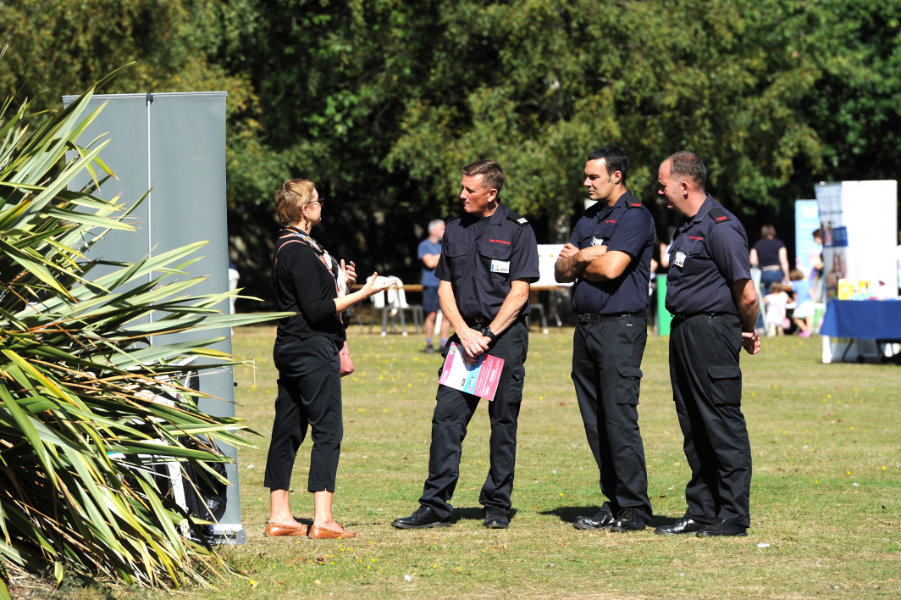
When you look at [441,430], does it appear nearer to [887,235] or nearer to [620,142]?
[887,235]

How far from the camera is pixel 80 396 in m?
5.31

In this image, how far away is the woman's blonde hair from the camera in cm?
685

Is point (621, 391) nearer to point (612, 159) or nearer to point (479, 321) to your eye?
point (479, 321)

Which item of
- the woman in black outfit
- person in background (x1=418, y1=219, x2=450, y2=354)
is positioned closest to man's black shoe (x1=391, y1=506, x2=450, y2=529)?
the woman in black outfit

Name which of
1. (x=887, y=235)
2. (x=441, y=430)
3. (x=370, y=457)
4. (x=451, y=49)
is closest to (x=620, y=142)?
(x=451, y=49)

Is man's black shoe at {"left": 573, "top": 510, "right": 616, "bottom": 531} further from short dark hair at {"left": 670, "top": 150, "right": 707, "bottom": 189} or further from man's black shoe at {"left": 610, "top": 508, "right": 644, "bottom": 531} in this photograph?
short dark hair at {"left": 670, "top": 150, "right": 707, "bottom": 189}

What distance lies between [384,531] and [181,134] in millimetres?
2452

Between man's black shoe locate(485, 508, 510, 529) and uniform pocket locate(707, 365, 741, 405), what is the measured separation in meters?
1.38

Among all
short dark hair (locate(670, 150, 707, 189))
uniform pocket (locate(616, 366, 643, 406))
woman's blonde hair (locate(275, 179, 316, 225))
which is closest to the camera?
woman's blonde hair (locate(275, 179, 316, 225))

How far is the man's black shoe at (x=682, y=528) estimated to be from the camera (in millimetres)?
7031

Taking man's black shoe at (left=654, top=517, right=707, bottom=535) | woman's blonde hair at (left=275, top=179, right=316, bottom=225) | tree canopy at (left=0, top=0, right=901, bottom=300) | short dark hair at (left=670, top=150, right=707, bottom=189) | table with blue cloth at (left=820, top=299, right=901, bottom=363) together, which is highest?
tree canopy at (left=0, top=0, right=901, bottom=300)

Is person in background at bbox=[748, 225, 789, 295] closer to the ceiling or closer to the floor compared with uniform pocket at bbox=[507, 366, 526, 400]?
closer to the ceiling

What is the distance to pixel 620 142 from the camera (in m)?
27.0

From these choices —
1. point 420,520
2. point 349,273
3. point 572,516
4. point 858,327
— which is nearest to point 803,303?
point 858,327
